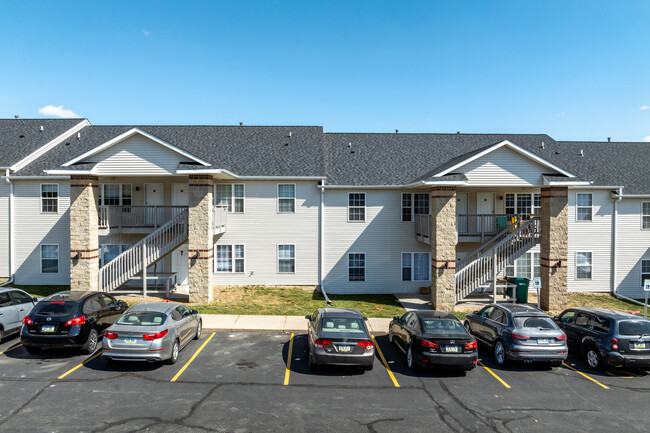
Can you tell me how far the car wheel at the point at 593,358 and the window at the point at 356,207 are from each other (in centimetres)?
1234

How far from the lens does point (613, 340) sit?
11070 mm

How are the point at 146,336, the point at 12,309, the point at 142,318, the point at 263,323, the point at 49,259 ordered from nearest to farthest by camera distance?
the point at 146,336 < the point at 142,318 < the point at 12,309 < the point at 263,323 < the point at 49,259

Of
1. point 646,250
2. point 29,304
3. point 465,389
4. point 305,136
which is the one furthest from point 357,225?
point 646,250

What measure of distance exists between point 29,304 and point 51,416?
7.12 meters

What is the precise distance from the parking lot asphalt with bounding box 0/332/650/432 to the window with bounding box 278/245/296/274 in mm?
9913

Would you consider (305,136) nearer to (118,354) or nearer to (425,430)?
(118,354)

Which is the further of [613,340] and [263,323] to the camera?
[263,323]

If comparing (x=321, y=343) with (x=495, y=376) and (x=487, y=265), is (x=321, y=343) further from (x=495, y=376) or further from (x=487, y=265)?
(x=487, y=265)

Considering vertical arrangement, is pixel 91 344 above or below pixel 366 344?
below

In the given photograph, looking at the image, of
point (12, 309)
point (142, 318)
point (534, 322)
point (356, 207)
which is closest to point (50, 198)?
→ point (12, 309)

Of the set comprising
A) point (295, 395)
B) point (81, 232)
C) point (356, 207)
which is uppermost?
point (356, 207)

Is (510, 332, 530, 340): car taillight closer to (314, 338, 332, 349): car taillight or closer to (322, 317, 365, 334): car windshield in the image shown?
(322, 317, 365, 334): car windshield

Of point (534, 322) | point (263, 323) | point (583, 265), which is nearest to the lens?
point (534, 322)

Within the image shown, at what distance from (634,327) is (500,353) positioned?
141 inches
